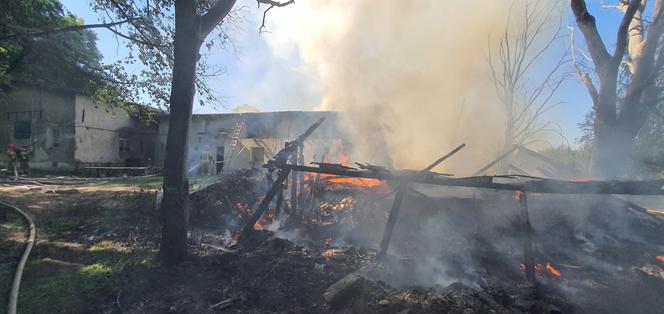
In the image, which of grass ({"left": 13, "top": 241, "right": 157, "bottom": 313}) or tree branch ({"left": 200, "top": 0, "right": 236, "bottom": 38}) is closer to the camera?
grass ({"left": 13, "top": 241, "right": 157, "bottom": 313})

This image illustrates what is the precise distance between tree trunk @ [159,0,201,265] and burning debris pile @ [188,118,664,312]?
1.19m

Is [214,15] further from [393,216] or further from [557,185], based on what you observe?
[557,185]

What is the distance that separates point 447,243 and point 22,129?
31.0 meters

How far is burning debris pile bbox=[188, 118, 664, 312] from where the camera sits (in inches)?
204

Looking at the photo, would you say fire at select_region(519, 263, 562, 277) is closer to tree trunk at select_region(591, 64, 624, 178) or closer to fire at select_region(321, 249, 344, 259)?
fire at select_region(321, 249, 344, 259)

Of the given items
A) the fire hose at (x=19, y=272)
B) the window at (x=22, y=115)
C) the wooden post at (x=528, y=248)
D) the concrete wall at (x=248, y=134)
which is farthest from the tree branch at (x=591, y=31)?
the window at (x=22, y=115)

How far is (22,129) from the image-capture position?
2484 cm

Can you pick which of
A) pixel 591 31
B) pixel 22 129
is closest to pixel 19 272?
pixel 591 31

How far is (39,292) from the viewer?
516 cm

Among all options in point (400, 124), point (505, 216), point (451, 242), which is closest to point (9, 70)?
→ point (400, 124)

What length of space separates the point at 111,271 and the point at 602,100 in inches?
510

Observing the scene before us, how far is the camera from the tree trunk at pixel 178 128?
20.1 feet

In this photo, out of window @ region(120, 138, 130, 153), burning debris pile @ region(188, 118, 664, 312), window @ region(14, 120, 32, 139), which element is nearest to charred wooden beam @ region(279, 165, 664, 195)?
burning debris pile @ region(188, 118, 664, 312)

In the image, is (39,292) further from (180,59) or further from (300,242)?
(300,242)
